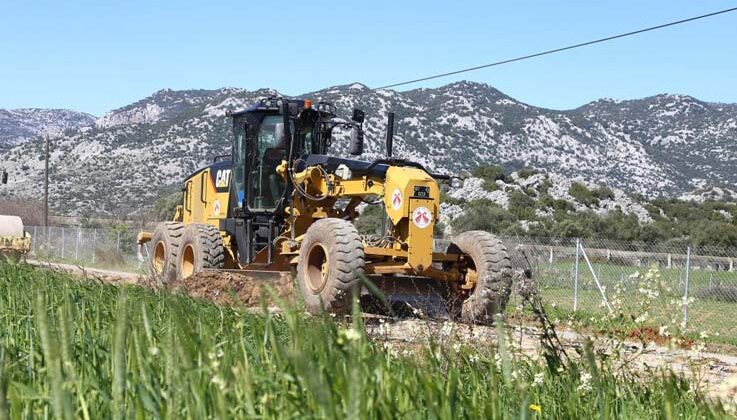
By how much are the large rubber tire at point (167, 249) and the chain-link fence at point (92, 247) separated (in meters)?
16.5

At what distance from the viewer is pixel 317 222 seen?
1250 cm

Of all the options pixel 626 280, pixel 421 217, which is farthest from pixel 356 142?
pixel 626 280

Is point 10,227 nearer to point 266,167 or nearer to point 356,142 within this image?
point 266,167

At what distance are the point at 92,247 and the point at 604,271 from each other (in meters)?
20.6

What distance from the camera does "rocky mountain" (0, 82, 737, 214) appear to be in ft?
304

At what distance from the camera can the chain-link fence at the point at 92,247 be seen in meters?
34.6

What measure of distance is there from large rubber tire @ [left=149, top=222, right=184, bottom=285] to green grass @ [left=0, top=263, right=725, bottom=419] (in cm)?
1012

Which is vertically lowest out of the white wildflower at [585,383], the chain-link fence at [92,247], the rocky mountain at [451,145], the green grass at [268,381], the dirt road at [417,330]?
the chain-link fence at [92,247]

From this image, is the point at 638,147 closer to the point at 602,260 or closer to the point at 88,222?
the point at 88,222

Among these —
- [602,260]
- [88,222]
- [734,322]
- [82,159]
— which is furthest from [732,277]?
[82,159]

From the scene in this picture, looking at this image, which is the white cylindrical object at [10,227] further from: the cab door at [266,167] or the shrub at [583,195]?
the shrub at [583,195]

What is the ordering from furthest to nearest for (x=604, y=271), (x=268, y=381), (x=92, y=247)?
(x=92, y=247), (x=604, y=271), (x=268, y=381)

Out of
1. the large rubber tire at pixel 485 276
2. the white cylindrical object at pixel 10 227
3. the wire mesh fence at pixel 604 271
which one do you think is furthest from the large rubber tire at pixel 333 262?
the white cylindrical object at pixel 10 227

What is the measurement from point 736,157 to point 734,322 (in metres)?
86.6
